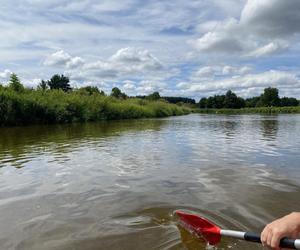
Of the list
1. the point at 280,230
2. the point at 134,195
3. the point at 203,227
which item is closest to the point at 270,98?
the point at 134,195

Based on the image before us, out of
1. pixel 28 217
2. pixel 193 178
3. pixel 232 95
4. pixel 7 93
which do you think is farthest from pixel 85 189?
pixel 232 95

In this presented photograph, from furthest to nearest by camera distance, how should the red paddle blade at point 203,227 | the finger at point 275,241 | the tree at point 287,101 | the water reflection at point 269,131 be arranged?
the tree at point 287,101 < the water reflection at point 269,131 < the red paddle blade at point 203,227 < the finger at point 275,241

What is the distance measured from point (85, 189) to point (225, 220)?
315cm

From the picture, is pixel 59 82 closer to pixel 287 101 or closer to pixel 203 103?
pixel 203 103

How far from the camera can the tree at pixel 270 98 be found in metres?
130

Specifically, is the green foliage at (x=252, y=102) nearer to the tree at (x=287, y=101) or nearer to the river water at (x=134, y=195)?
the tree at (x=287, y=101)

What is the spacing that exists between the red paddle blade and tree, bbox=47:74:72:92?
79.0 metres

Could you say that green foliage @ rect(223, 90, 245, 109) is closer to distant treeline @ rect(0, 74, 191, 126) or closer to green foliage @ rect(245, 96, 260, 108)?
green foliage @ rect(245, 96, 260, 108)

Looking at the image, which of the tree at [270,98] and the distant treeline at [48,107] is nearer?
the distant treeline at [48,107]

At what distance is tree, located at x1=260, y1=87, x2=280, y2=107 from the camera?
130500 mm

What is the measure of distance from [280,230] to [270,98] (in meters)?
136

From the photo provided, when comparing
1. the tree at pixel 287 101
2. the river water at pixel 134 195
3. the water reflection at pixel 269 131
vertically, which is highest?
the tree at pixel 287 101

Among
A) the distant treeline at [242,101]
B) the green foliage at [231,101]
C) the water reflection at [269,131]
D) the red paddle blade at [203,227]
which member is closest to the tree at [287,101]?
the distant treeline at [242,101]

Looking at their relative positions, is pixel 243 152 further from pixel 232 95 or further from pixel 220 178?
pixel 232 95
